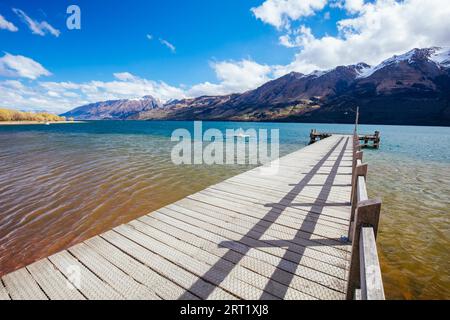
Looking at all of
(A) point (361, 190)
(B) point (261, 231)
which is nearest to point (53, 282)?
(B) point (261, 231)

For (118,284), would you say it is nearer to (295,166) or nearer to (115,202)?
(115,202)

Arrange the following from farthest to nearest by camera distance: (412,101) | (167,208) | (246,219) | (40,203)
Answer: (412,101) → (40,203) → (167,208) → (246,219)

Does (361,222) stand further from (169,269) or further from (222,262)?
(169,269)

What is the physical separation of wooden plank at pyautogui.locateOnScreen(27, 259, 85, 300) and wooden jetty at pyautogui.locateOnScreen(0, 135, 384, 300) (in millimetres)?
13

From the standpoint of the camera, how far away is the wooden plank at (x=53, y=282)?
286 centimetres

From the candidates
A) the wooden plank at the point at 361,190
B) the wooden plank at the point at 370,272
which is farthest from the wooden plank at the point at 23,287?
the wooden plank at the point at 361,190

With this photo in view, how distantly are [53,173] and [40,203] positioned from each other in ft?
18.4

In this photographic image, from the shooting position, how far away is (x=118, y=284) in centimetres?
306

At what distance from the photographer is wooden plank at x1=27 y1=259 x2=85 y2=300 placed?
2859 millimetres

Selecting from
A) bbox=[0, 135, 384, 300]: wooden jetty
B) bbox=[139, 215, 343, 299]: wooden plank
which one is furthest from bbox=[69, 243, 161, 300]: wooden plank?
bbox=[139, 215, 343, 299]: wooden plank

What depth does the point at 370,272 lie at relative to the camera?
179 centimetres

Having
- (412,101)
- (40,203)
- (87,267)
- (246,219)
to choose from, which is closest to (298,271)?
(246,219)

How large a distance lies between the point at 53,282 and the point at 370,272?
3898 mm

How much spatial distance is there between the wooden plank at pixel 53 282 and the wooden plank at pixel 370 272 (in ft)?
10.5
